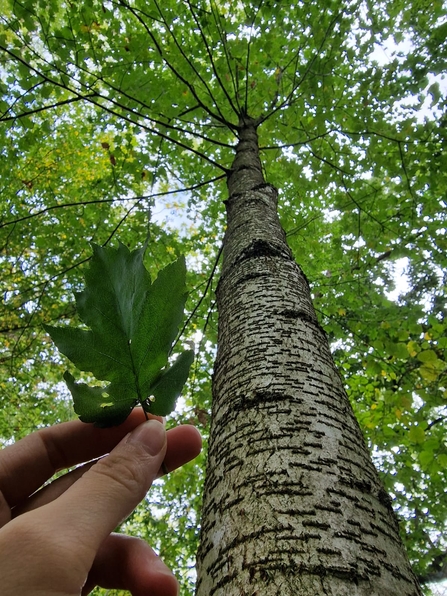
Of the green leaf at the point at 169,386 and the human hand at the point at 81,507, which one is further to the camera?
the green leaf at the point at 169,386

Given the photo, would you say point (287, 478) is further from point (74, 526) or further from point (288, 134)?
point (288, 134)

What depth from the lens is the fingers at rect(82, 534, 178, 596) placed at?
913 mm

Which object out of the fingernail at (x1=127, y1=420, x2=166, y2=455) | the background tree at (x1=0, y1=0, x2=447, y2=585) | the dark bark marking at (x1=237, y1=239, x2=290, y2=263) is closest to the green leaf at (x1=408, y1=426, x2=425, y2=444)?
the background tree at (x1=0, y1=0, x2=447, y2=585)

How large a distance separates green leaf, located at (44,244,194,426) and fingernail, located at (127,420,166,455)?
0.20 ft

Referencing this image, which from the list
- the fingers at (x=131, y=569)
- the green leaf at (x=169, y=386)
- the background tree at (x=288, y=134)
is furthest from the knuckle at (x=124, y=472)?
the background tree at (x=288, y=134)

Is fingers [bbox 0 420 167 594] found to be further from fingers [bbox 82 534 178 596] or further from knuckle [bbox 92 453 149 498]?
fingers [bbox 82 534 178 596]

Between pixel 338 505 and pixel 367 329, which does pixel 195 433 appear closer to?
pixel 338 505

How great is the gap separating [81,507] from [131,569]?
15.6 inches

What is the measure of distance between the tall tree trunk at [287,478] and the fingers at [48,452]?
0.39 m

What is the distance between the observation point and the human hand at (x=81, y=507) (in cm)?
62

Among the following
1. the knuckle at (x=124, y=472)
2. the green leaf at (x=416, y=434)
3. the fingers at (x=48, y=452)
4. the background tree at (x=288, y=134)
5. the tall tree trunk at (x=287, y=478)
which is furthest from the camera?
the background tree at (x=288, y=134)

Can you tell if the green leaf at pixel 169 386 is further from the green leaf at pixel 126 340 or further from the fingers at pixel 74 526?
the fingers at pixel 74 526

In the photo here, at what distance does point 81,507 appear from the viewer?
27.4 inches

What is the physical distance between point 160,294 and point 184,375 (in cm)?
19
